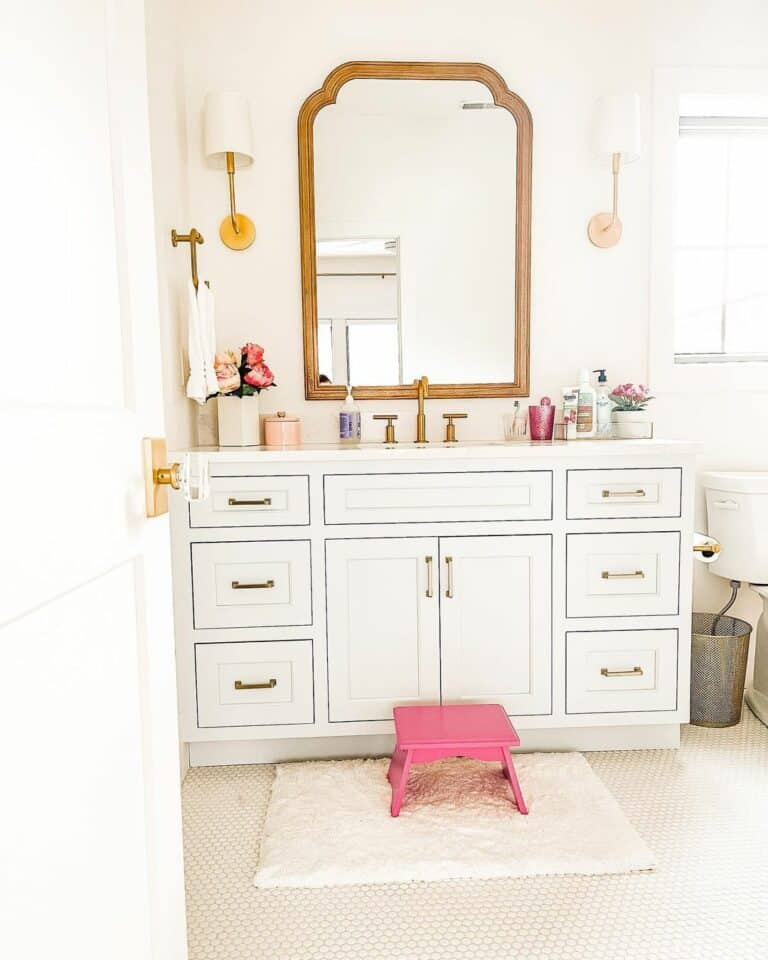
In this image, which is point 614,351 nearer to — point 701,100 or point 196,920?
point 701,100

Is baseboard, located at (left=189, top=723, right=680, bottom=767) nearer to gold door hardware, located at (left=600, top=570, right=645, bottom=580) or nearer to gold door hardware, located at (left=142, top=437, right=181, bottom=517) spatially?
→ gold door hardware, located at (left=600, top=570, right=645, bottom=580)

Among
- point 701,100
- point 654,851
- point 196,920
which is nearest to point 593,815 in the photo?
point 654,851

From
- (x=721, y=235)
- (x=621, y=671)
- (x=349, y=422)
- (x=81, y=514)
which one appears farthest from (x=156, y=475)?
(x=721, y=235)

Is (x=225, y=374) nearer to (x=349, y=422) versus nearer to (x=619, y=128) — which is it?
(x=349, y=422)

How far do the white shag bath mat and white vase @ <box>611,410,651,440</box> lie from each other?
3.52ft

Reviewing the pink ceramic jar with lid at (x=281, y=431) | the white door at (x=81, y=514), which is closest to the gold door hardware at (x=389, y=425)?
the pink ceramic jar with lid at (x=281, y=431)

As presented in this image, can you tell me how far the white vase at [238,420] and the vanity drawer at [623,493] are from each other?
3.39ft

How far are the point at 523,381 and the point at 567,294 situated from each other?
36 cm

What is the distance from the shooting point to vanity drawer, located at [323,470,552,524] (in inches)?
81.9

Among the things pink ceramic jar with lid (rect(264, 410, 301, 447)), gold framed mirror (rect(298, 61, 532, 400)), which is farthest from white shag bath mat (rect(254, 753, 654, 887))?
gold framed mirror (rect(298, 61, 532, 400))

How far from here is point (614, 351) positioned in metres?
2.63

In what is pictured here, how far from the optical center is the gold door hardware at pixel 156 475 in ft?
2.84

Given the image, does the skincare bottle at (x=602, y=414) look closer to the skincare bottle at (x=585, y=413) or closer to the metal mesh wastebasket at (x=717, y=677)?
the skincare bottle at (x=585, y=413)

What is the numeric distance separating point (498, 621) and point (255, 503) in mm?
806
